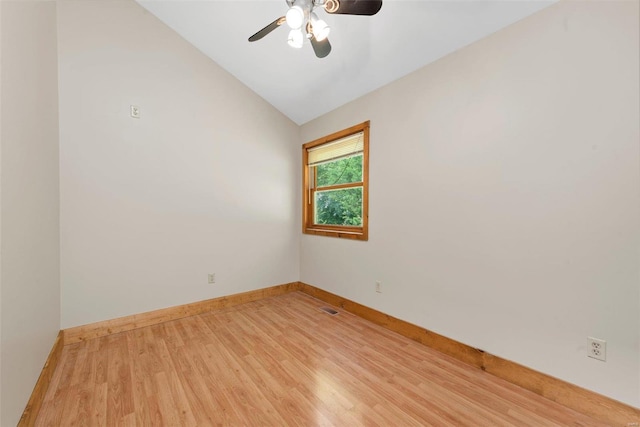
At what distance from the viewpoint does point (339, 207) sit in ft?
10.8

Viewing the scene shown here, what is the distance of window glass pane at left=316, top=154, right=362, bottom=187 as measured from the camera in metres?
3.01

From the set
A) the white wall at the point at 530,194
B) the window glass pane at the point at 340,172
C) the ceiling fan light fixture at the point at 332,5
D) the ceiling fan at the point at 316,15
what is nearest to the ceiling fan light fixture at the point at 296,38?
the ceiling fan at the point at 316,15

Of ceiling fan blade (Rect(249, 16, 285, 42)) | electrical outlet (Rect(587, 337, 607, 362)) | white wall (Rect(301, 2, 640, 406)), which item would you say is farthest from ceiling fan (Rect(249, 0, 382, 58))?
electrical outlet (Rect(587, 337, 607, 362))

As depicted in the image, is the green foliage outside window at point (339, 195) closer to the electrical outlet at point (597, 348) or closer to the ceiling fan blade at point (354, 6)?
the ceiling fan blade at point (354, 6)

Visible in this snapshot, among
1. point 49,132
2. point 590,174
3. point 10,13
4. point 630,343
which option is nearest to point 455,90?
point 590,174

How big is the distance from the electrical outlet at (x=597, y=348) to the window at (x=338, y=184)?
5.77ft

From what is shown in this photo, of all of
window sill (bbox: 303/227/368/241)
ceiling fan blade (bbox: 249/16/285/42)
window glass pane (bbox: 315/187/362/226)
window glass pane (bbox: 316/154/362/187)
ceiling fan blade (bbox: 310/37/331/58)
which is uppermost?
ceiling fan blade (bbox: 249/16/285/42)

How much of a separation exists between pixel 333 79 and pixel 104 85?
223 cm

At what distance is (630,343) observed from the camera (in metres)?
1.33

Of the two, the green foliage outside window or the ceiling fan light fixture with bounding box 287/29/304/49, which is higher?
the ceiling fan light fixture with bounding box 287/29/304/49

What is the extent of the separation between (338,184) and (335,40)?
1562 millimetres

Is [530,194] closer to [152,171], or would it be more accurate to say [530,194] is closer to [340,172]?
[340,172]

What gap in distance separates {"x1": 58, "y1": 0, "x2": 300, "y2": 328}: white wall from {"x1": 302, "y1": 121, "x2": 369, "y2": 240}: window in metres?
0.55

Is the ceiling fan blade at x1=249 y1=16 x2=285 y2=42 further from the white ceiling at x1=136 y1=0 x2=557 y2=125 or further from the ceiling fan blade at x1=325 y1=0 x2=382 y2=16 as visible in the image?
the white ceiling at x1=136 y1=0 x2=557 y2=125
